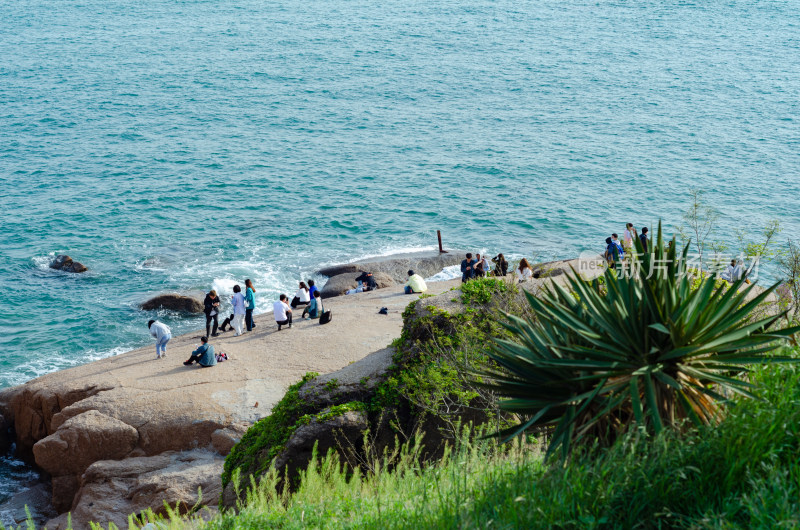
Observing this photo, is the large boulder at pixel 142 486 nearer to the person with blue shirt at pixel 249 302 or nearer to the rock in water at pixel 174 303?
the person with blue shirt at pixel 249 302

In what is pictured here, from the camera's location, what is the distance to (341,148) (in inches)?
1754

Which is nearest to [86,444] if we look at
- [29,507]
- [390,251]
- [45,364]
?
[29,507]

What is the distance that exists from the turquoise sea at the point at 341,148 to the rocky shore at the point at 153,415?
7.47 feet

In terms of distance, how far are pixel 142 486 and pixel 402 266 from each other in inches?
666

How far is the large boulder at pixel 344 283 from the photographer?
27.9 metres

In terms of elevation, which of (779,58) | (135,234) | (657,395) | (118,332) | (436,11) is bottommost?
(118,332)

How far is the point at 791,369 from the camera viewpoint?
287 inches

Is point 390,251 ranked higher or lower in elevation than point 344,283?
higher

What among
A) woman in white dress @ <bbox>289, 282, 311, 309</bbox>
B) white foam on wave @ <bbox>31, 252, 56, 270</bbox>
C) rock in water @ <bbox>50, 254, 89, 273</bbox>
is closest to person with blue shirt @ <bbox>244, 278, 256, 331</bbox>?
woman in white dress @ <bbox>289, 282, 311, 309</bbox>

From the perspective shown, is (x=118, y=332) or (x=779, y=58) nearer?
(x=118, y=332)

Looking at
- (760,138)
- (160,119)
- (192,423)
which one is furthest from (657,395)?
(160,119)

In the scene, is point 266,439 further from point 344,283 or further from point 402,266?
point 402,266

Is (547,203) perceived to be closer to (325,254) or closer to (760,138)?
(325,254)

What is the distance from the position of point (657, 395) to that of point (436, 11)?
8178 centimetres
